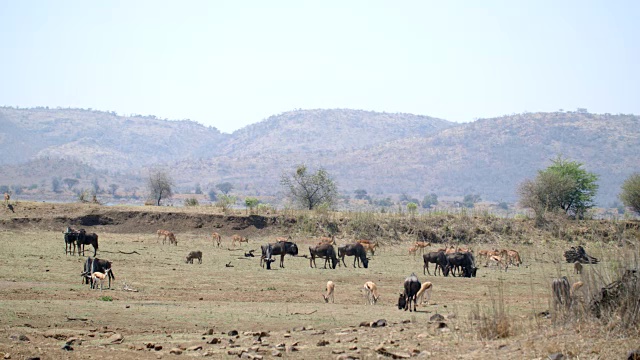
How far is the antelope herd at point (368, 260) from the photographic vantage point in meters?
22.9

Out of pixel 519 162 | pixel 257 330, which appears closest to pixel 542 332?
pixel 257 330

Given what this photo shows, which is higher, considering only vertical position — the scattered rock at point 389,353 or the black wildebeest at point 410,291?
the black wildebeest at point 410,291

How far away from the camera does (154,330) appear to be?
19.2 metres

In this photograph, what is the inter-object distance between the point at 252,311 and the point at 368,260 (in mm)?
17275

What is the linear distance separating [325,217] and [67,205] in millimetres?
17257

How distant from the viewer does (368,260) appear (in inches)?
1553

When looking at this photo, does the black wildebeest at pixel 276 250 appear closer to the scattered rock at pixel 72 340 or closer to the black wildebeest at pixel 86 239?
the black wildebeest at pixel 86 239

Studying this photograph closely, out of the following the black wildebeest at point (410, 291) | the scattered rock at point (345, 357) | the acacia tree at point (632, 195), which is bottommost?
the scattered rock at point (345, 357)

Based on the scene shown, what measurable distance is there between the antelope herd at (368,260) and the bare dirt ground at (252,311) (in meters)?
0.41

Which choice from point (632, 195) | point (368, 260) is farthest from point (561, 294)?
point (632, 195)

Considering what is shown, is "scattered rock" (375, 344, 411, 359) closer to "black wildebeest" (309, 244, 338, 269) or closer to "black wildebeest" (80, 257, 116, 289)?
"black wildebeest" (80, 257, 116, 289)

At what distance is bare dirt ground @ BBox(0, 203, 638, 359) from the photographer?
15.9 metres

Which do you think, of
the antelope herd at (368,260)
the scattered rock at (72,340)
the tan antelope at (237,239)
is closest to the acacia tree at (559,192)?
the antelope herd at (368,260)

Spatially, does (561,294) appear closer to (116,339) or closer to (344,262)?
(116,339)
